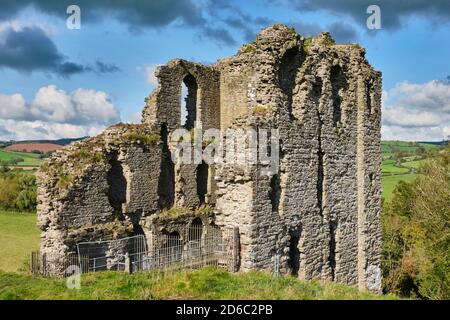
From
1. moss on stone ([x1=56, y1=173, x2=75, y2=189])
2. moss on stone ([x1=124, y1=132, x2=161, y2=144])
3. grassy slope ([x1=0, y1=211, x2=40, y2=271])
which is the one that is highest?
moss on stone ([x1=124, y1=132, x2=161, y2=144])

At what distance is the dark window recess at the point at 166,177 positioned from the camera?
66.5ft

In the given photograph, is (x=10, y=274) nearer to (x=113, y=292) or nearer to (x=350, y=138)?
(x=113, y=292)

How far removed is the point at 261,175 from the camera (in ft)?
43.1

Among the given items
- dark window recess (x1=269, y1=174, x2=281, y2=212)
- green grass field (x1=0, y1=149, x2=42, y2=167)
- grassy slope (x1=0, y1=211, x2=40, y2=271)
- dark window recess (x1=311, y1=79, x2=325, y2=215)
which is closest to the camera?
dark window recess (x1=269, y1=174, x2=281, y2=212)

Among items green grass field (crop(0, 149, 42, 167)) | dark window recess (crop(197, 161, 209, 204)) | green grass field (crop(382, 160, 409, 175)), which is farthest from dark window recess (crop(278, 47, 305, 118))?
green grass field (crop(0, 149, 42, 167))

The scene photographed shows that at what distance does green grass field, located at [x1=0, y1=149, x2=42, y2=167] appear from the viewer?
76.5 m

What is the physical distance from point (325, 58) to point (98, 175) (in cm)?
890

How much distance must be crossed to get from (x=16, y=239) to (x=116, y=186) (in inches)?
990

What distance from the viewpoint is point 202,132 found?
21.8 m

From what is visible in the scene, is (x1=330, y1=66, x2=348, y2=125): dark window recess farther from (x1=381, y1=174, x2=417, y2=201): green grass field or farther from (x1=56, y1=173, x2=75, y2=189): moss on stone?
(x1=381, y1=174, x2=417, y2=201): green grass field

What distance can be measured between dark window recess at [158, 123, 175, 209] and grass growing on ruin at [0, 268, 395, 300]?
9364 mm

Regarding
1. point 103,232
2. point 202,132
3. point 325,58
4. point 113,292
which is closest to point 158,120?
point 202,132

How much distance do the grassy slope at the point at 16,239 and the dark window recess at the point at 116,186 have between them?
37.3ft

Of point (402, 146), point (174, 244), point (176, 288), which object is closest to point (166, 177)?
point (174, 244)
